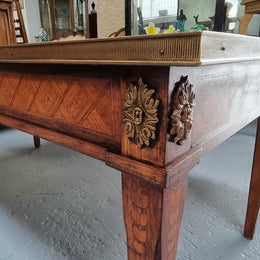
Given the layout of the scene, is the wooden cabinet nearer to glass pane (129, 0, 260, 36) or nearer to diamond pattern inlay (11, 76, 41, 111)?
glass pane (129, 0, 260, 36)

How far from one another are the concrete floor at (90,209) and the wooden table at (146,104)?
0.59m

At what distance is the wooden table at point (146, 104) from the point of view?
1.13 feet

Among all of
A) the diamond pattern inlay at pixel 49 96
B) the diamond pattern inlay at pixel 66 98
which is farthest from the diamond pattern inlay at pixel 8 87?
the diamond pattern inlay at pixel 49 96

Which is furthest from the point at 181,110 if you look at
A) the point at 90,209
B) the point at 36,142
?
the point at 36,142

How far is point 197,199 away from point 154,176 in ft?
3.39

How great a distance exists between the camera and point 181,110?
38 centimetres

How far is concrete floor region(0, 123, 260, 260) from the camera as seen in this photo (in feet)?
3.27

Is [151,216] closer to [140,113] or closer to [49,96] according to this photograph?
[140,113]

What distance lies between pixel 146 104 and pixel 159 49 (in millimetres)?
94

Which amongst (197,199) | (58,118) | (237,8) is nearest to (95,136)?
(58,118)

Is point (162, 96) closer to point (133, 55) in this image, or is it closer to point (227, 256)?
point (133, 55)

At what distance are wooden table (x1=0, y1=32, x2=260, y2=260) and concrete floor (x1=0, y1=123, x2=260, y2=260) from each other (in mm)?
586

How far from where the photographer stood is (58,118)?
0.61 meters

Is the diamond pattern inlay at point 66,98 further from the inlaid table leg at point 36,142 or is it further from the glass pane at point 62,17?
the glass pane at point 62,17
